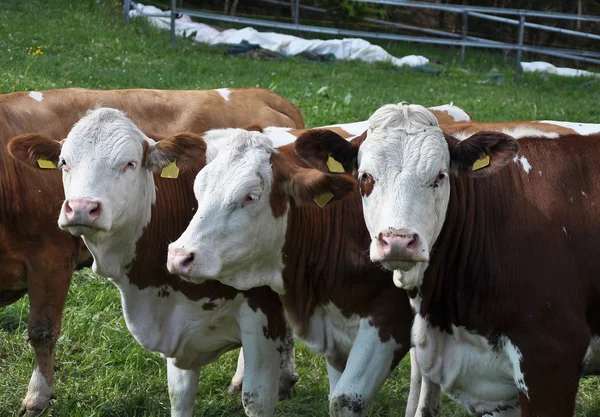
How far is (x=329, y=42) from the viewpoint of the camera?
2197 centimetres

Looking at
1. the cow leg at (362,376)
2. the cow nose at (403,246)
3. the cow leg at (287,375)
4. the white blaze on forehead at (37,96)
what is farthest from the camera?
the white blaze on forehead at (37,96)

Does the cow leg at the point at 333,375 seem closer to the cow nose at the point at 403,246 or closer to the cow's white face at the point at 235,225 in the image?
the cow's white face at the point at 235,225

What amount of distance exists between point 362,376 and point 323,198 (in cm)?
106

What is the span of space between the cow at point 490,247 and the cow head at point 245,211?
0.69 ft

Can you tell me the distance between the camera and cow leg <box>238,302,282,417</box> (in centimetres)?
554

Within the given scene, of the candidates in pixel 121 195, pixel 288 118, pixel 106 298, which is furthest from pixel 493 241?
pixel 106 298

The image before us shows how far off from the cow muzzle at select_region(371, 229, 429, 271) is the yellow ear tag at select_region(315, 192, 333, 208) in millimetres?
767

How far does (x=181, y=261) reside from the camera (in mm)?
4559

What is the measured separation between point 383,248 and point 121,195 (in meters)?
1.80

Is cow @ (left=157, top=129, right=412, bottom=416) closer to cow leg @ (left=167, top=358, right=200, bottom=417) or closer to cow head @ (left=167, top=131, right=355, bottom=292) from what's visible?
cow head @ (left=167, top=131, right=355, bottom=292)

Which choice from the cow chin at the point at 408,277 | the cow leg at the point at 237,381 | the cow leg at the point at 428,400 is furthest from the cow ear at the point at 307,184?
the cow leg at the point at 237,381

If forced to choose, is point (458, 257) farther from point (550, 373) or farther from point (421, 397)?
point (421, 397)

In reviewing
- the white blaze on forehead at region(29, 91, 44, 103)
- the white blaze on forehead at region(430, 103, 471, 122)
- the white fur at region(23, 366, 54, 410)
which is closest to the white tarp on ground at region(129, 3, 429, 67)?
the white blaze on forehead at region(430, 103, 471, 122)

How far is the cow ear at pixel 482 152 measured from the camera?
452 cm
